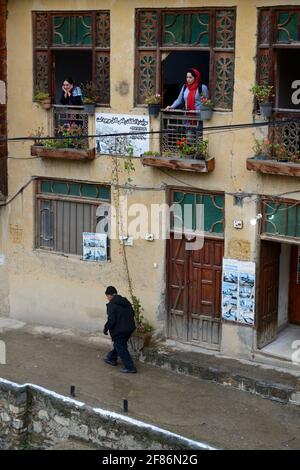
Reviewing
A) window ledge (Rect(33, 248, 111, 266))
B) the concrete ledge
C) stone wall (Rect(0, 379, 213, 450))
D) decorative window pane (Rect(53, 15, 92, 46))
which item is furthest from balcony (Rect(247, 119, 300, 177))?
stone wall (Rect(0, 379, 213, 450))

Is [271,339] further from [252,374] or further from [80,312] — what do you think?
[80,312]

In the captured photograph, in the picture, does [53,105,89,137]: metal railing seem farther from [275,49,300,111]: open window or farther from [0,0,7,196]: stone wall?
[275,49,300,111]: open window

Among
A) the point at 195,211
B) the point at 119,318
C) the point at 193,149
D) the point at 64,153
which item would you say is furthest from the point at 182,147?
the point at 119,318

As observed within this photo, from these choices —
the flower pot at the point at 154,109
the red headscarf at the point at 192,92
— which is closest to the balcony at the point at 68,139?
the flower pot at the point at 154,109

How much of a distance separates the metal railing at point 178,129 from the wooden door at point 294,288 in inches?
108

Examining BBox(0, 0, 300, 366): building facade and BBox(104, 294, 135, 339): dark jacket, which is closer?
BBox(0, 0, 300, 366): building facade

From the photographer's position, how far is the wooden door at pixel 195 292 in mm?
15109

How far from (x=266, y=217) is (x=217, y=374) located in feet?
8.76

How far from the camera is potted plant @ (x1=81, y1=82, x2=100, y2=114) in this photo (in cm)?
1577

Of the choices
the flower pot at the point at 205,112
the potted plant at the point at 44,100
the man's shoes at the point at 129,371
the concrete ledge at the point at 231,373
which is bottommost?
the man's shoes at the point at 129,371

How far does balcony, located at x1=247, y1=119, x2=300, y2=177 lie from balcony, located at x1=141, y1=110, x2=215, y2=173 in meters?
0.92

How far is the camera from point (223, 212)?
14.8 metres

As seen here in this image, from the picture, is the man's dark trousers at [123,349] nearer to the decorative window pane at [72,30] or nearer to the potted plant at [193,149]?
the potted plant at [193,149]

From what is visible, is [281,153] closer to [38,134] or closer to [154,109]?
[154,109]
